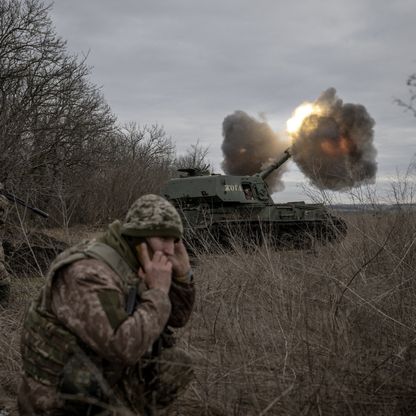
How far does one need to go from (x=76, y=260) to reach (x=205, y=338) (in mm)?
2229

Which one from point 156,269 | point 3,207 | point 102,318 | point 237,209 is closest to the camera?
point 102,318

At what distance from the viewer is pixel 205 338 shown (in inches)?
171

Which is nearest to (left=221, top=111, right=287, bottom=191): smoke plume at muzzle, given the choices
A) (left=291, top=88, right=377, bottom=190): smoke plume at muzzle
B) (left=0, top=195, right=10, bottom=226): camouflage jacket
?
(left=291, top=88, right=377, bottom=190): smoke plume at muzzle

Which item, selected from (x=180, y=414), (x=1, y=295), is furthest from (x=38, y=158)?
(x=180, y=414)

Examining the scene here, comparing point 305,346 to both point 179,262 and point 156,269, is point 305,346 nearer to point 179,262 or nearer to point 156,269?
point 179,262

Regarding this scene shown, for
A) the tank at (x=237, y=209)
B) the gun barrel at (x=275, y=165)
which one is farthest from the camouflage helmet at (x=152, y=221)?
the gun barrel at (x=275, y=165)

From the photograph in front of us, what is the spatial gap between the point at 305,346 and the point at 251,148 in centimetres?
1731

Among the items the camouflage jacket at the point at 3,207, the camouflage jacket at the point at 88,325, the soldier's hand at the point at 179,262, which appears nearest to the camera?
the camouflage jacket at the point at 88,325

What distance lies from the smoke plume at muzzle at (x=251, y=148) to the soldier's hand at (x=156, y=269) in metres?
17.1

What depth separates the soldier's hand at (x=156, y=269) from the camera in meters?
2.43

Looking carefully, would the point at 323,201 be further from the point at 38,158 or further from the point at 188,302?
the point at 38,158

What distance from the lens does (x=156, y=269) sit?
2.44 meters

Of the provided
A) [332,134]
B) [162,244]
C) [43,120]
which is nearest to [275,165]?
[332,134]

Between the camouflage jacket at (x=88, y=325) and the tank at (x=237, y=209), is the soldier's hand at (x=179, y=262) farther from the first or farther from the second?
the tank at (x=237, y=209)
